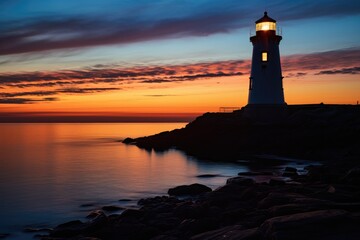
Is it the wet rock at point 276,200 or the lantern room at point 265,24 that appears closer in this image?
the wet rock at point 276,200

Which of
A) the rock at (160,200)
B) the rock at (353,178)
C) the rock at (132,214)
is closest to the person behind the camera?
the rock at (132,214)

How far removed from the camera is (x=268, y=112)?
3572 cm

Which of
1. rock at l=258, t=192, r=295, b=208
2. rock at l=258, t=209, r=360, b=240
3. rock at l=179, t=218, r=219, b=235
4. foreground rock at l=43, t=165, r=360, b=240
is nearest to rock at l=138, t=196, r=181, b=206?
foreground rock at l=43, t=165, r=360, b=240

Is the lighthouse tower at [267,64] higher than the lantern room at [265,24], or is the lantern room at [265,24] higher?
the lantern room at [265,24]

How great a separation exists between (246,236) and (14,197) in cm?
1566

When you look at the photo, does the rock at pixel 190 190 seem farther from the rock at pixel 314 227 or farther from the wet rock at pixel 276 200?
the rock at pixel 314 227

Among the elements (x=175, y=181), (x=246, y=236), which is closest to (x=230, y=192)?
(x=246, y=236)

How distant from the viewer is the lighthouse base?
35719 millimetres

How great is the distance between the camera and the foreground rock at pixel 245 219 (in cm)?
706

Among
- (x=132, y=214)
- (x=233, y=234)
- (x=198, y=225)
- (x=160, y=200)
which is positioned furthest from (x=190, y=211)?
(x=160, y=200)

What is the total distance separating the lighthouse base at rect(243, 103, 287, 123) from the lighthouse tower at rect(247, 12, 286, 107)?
7.6 inches

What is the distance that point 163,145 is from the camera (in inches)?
1810

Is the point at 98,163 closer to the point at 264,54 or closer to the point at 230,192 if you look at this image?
the point at 264,54

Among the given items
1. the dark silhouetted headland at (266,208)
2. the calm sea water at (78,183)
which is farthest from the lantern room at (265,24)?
the calm sea water at (78,183)
